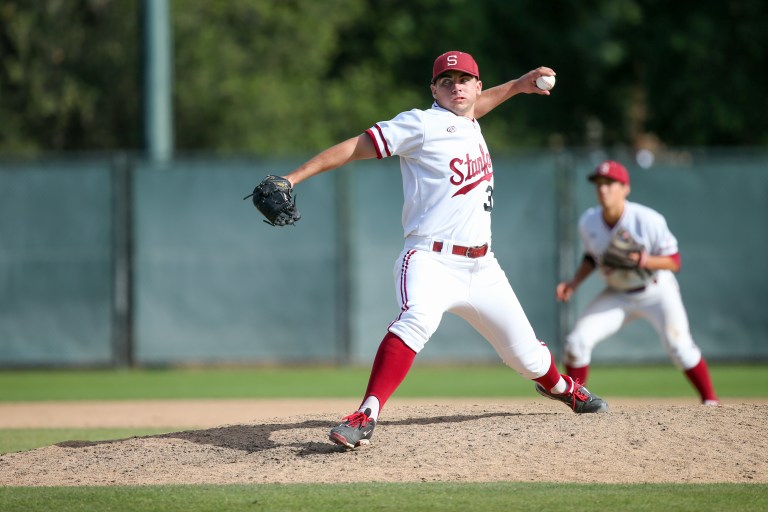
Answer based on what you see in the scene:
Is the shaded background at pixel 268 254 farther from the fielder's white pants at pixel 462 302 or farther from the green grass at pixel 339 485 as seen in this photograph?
the fielder's white pants at pixel 462 302

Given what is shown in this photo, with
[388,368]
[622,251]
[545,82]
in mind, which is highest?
[545,82]

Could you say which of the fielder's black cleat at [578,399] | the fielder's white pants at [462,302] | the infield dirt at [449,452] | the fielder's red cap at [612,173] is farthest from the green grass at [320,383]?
the fielder's white pants at [462,302]

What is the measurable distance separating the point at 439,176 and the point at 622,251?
112 inches

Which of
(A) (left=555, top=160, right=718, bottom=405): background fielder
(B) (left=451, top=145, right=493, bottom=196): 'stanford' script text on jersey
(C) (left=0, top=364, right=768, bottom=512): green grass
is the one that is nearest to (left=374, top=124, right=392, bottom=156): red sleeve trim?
(B) (left=451, top=145, right=493, bottom=196): 'stanford' script text on jersey

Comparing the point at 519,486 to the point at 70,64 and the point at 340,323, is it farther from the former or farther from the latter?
the point at 70,64

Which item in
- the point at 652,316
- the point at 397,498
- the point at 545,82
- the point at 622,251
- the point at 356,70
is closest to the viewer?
the point at 397,498

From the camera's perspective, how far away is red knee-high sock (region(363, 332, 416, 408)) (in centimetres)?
543

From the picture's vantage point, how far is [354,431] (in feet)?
17.4

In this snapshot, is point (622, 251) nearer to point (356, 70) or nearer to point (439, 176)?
point (439, 176)

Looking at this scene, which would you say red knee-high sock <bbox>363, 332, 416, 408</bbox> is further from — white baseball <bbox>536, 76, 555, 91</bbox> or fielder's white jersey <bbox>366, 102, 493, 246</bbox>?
→ white baseball <bbox>536, 76, 555, 91</bbox>

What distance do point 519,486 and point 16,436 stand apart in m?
3.93

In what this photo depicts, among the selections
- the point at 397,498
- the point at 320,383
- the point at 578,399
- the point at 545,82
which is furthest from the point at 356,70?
the point at 397,498

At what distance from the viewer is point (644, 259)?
7816 millimetres

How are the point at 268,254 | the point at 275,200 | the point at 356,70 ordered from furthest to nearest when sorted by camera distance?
the point at 356,70 < the point at 268,254 < the point at 275,200
